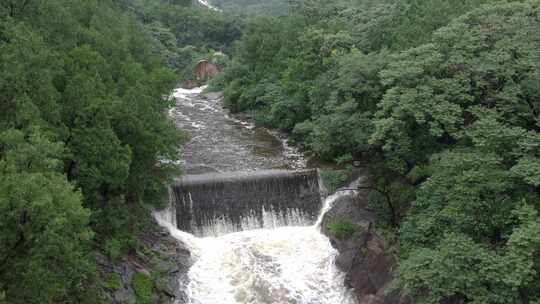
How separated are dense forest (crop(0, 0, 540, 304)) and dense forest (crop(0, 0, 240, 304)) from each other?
4 cm

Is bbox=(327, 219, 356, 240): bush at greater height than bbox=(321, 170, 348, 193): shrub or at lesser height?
lesser

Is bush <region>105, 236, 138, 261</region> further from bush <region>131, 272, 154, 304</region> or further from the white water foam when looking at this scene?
the white water foam

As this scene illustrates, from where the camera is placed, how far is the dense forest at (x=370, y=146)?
10.8m

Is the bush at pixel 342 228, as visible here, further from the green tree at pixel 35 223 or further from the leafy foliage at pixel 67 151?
the green tree at pixel 35 223

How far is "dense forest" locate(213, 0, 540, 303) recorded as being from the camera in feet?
43.3

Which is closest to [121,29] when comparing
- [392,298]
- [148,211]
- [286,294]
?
[148,211]

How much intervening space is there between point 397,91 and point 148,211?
10.2 meters

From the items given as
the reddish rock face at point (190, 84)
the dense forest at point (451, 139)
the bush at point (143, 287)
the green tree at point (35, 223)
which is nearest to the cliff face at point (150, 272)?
the bush at point (143, 287)

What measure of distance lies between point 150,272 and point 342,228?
7420mm

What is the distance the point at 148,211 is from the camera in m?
19.2

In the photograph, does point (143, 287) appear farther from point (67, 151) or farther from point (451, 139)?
point (451, 139)

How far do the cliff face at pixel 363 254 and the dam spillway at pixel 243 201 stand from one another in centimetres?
157

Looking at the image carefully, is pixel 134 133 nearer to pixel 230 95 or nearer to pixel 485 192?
pixel 485 192

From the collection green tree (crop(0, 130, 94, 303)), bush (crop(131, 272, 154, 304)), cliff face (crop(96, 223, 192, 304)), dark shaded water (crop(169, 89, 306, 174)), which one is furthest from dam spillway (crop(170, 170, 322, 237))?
green tree (crop(0, 130, 94, 303))
